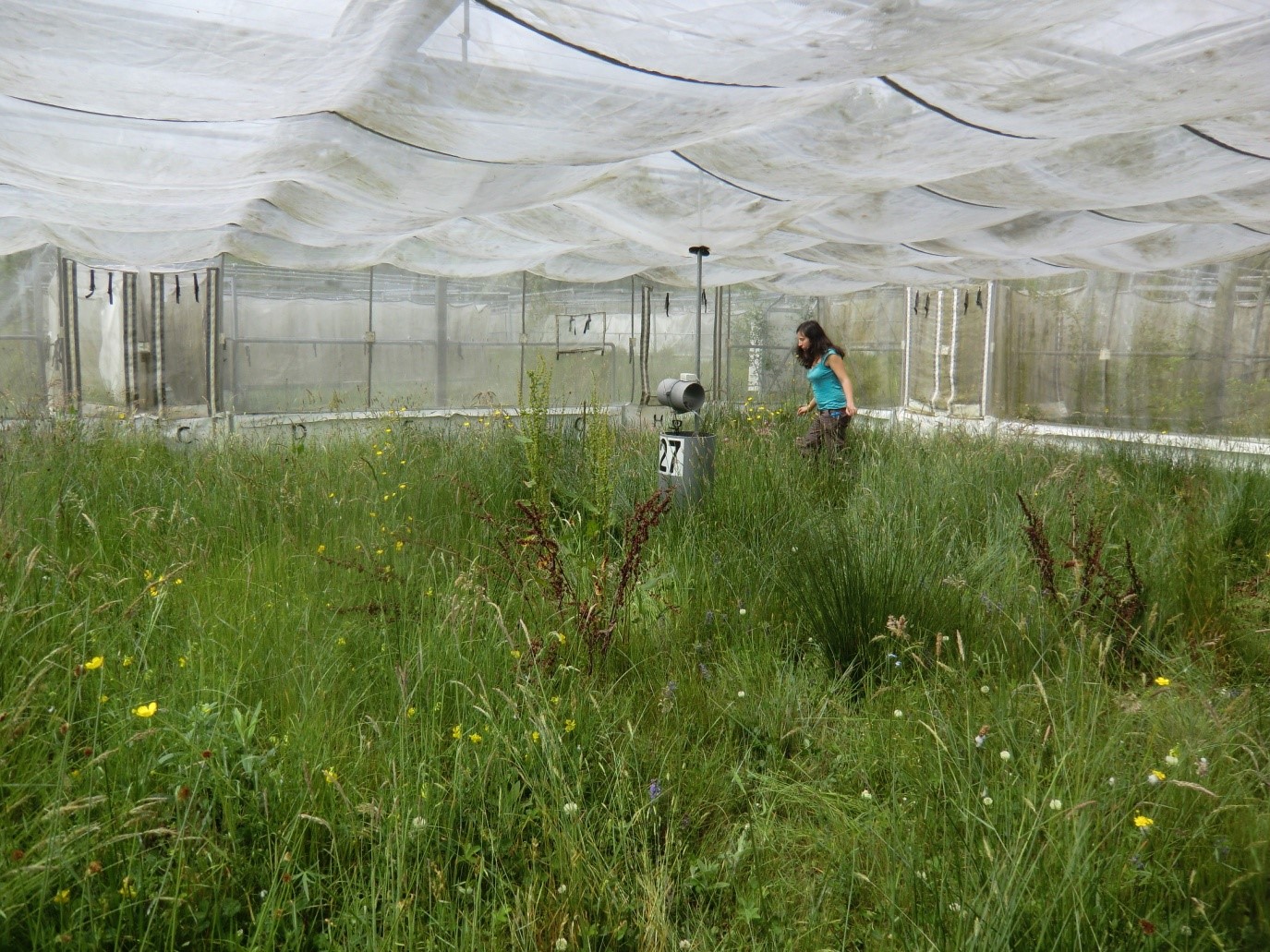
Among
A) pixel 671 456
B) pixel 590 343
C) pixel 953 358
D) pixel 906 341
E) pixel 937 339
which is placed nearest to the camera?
pixel 671 456

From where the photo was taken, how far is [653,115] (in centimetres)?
332

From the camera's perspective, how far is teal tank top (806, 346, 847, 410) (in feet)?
21.6

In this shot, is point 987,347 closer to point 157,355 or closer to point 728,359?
point 728,359

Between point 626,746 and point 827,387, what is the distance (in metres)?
5.05

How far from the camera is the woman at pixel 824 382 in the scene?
21.3 ft

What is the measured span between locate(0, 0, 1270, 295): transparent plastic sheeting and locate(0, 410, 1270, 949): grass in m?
1.44

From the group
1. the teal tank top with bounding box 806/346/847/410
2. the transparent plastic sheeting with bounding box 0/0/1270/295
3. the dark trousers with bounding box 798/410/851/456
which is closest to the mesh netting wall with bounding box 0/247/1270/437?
the teal tank top with bounding box 806/346/847/410

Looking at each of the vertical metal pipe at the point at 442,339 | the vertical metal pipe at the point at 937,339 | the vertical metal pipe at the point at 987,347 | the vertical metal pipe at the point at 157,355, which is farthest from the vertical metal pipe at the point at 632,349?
the vertical metal pipe at the point at 157,355

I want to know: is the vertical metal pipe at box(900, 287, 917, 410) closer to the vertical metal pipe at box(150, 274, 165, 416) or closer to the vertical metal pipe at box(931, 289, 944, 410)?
the vertical metal pipe at box(931, 289, 944, 410)

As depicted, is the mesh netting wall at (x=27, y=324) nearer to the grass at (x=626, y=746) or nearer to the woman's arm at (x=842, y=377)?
the grass at (x=626, y=746)

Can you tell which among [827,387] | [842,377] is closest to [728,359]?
[827,387]

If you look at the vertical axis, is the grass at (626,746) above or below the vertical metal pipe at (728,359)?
below

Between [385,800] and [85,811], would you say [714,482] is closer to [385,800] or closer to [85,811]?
[385,800]

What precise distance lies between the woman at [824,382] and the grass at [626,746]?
3.08m
